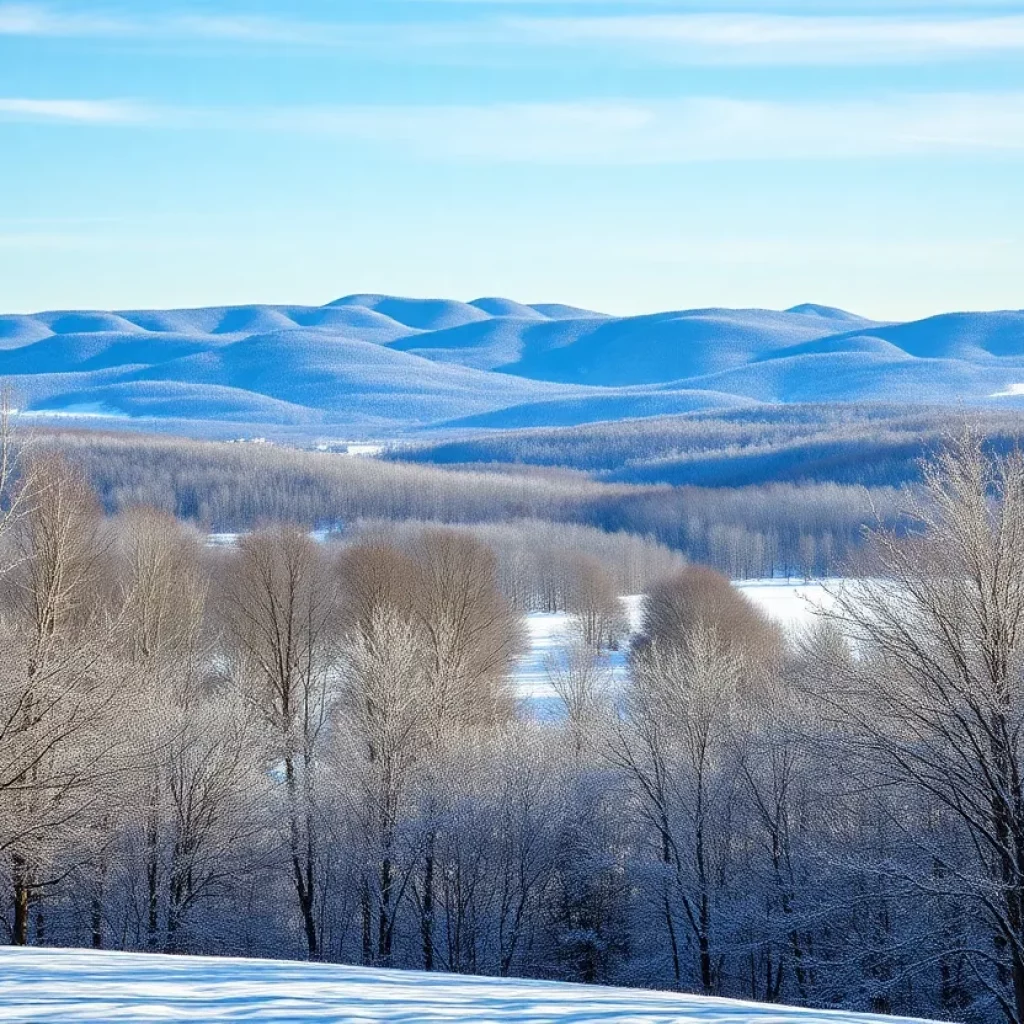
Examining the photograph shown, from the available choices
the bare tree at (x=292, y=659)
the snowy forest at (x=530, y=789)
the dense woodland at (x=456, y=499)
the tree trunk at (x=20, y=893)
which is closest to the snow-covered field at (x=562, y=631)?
the dense woodland at (x=456, y=499)

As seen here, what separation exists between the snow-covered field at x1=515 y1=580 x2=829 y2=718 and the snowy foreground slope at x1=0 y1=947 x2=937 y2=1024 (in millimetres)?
28829

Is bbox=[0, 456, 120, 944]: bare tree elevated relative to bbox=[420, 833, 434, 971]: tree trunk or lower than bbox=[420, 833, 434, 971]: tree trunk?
elevated

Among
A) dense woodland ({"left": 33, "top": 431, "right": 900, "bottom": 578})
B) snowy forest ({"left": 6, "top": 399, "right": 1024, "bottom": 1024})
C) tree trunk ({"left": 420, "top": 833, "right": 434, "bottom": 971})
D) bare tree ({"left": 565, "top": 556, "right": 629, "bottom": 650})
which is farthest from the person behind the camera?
dense woodland ({"left": 33, "top": 431, "right": 900, "bottom": 578})

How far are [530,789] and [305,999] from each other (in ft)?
53.2

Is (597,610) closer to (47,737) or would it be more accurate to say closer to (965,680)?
(965,680)

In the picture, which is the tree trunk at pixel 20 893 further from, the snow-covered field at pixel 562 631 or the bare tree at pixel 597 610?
the bare tree at pixel 597 610

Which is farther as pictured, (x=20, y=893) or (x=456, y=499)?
(x=456, y=499)

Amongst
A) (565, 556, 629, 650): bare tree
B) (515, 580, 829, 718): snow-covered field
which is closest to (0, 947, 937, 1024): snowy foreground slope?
(515, 580, 829, 718): snow-covered field

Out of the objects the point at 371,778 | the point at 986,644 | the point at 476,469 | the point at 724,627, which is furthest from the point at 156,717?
the point at 476,469

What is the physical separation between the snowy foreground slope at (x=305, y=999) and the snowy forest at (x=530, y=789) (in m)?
4.77

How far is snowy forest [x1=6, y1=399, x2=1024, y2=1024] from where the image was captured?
17.0 m

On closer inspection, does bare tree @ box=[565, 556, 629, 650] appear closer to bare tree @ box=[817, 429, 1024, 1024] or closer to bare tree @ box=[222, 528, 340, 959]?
bare tree @ box=[222, 528, 340, 959]

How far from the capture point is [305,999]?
11.4 meters

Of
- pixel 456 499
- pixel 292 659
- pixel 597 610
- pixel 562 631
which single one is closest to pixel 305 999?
pixel 292 659
